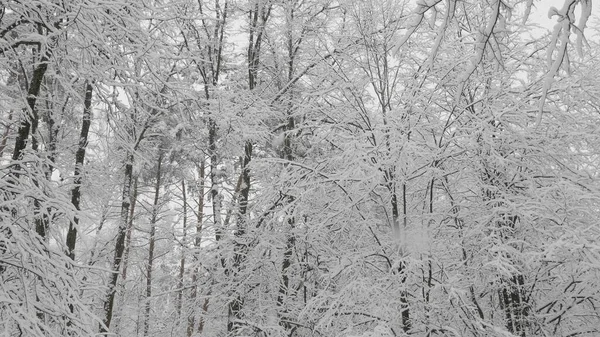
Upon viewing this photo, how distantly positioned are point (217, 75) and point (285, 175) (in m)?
3.98

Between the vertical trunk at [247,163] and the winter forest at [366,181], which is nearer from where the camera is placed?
the winter forest at [366,181]

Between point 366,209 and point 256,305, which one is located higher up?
point 366,209

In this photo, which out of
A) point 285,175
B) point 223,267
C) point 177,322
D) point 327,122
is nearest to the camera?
point 285,175

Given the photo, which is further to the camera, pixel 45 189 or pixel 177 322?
pixel 177 322

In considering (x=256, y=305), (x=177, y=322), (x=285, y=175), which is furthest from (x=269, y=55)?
(x=177, y=322)

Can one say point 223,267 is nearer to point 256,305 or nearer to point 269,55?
point 256,305

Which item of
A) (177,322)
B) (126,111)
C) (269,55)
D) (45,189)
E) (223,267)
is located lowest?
(177,322)

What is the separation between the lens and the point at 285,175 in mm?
6391

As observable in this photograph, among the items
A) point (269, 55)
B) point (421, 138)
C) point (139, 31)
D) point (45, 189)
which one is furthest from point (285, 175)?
point (269, 55)

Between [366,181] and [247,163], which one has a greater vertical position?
[247,163]

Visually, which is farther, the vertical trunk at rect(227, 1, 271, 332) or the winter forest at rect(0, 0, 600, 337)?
the vertical trunk at rect(227, 1, 271, 332)

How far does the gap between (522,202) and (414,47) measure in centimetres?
318

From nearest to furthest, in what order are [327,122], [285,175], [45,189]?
1. [45,189]
2. [285,175]
3. [327,122]

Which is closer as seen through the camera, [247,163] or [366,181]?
[366,181]
